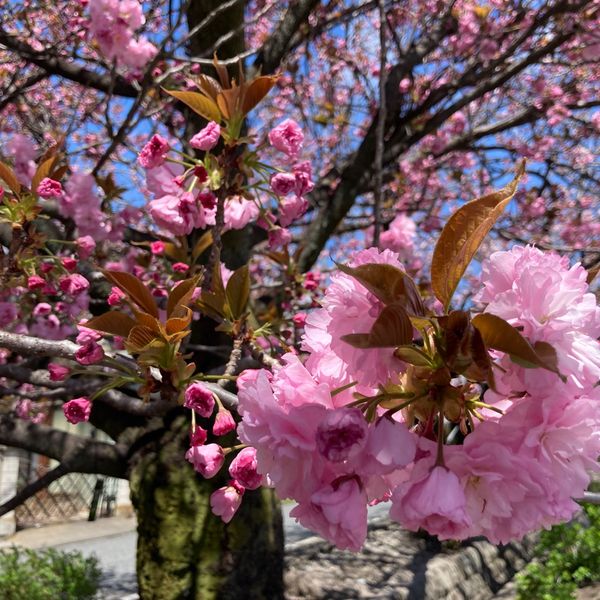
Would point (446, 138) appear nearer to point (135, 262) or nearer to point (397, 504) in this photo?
point (135, 262)

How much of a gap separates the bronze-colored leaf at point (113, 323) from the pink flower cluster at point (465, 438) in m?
0.42

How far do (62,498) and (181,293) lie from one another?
12.5 m

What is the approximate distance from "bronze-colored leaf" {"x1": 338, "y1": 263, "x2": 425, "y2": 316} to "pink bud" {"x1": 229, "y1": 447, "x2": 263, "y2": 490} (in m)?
0.45

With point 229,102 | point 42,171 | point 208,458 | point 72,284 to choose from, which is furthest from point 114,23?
point 208,458

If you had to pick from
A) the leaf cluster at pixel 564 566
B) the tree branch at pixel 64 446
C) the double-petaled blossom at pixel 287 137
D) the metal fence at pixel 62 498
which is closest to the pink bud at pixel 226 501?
the double-petaled blossom at pixel 287 137

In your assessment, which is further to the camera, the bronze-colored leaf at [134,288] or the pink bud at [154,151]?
the pink bud at [154,151]

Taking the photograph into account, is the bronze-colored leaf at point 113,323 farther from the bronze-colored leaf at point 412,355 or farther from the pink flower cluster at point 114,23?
the pink flower cluster at point 114,23

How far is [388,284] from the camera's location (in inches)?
24.9

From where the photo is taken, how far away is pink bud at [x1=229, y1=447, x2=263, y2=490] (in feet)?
3.17

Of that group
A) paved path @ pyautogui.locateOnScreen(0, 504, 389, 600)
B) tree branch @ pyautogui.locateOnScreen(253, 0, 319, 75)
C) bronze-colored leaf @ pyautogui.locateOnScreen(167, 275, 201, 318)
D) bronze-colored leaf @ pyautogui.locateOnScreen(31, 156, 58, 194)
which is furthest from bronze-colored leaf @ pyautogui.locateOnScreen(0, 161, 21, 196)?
paved path @ pyautogui.locateOnScreen(0, 504, 389, 600)

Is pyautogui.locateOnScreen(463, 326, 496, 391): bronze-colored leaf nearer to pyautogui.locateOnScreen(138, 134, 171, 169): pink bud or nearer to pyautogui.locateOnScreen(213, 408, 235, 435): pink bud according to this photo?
pyautogui.locateOnScreen(213, 408, 235, 435): pink bud

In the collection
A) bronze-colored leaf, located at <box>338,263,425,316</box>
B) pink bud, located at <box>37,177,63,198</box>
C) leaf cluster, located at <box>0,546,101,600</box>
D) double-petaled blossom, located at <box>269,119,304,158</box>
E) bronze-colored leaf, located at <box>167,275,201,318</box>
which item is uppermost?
double-petaled blossom, located at <box>269,119,304,158</box>

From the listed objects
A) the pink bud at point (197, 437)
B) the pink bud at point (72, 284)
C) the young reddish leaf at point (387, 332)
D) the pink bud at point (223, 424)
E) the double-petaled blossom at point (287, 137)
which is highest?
the double-petaled blossom at point (287, 137)

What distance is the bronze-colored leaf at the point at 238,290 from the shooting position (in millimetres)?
1416
